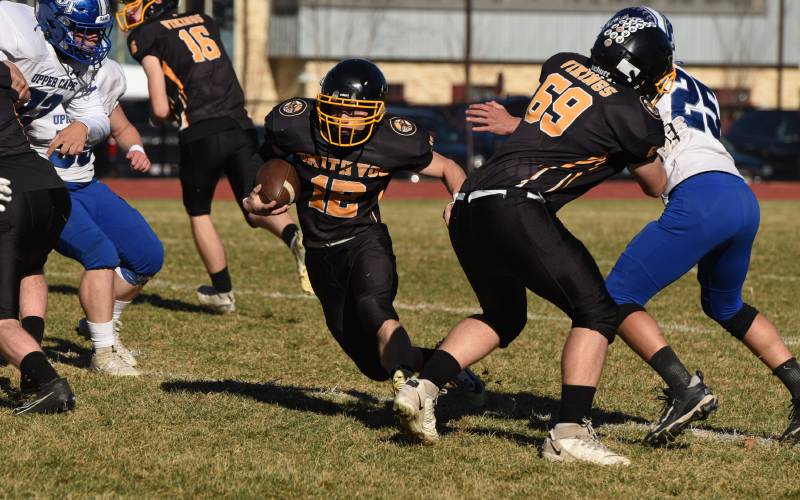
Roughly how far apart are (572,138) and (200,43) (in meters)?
4.24

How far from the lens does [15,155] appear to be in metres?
5.16

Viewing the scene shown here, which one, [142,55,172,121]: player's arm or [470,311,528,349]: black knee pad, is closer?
[470,311,528,349]: black knee pad

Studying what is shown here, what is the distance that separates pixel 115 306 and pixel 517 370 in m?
2.30

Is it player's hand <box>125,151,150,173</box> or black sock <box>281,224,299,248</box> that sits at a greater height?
player's hand <box>125,151,150,173</box>

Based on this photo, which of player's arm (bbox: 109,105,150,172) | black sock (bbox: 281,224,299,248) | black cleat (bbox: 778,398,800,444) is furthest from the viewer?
black sock (bbox: 281,224,299,248)

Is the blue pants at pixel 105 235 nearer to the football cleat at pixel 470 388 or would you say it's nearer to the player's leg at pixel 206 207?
the player's leg at pixel 206 207

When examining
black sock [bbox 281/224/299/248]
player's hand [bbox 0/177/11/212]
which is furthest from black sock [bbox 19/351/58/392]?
black sock [bbox 281/224/299/248]

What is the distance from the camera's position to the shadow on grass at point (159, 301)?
833 cm

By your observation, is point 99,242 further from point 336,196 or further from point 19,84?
point 336,196

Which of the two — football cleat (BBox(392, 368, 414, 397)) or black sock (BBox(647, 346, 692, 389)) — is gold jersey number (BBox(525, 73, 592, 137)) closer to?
black sock (BBox(647, 346, 692, 389))

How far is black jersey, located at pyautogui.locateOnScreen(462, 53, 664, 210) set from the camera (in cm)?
460

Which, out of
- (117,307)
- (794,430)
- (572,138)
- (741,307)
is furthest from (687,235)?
(117,307)

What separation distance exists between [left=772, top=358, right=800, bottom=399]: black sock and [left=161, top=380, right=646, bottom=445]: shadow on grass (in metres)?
0.64

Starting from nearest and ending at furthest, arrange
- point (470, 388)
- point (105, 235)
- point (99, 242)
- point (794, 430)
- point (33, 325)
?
point (794, 430) → point (470, 388) → point (33, 325) → point (99, 242) → point (105, 235)
